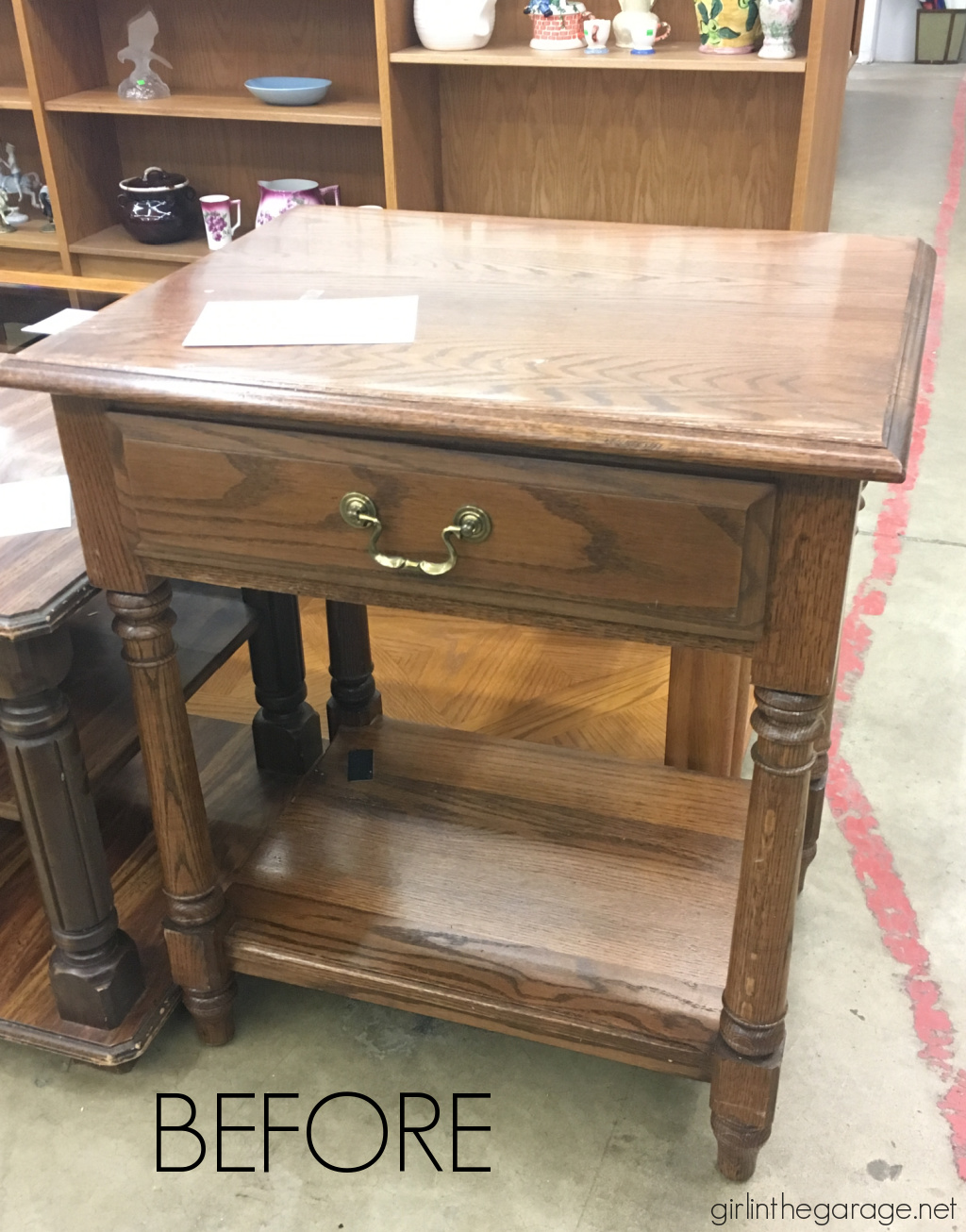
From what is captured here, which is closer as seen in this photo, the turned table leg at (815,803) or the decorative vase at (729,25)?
the turned table leg at (815,803)

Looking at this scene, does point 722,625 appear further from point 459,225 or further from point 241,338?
point 459,225

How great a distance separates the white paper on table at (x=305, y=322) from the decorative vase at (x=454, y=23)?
1260 mm

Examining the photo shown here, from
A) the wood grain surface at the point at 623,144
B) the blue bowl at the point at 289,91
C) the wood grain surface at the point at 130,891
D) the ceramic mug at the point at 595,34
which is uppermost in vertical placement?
the ceramic mug at the point at 595,34

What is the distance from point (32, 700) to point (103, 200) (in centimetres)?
204

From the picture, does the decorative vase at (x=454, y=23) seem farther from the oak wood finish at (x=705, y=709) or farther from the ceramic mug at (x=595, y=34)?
the oak wood finish at (x=705, y=709)

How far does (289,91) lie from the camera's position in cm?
237

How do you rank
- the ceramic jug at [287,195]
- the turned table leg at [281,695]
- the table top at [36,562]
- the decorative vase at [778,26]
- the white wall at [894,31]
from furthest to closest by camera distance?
the white wall at [894,31] → the ceramic jug at [287,195] → the decorative vase at [778,26] → the turned table leg at [281,695] → the table top at [36,562]

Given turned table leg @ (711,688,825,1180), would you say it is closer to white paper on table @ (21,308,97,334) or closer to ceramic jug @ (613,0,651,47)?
white paper on table @ (21,308,97,334)

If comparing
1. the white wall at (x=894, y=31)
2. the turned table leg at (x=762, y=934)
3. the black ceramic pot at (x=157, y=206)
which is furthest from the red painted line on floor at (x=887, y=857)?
the white wall at (x=894, y=31)

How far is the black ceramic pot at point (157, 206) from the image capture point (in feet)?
8.54

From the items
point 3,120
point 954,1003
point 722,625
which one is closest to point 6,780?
point 722,625

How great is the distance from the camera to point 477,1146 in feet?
4.18

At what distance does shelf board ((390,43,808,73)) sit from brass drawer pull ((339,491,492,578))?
1.36 m

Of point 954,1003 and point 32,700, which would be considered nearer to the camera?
point 32,700
